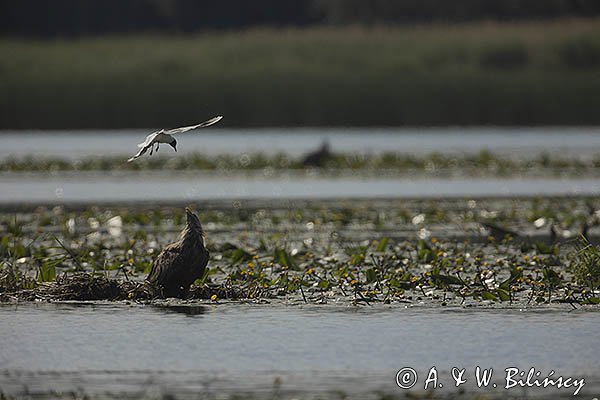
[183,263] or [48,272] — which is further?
[48,272]

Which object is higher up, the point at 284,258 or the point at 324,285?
the point at 284,258

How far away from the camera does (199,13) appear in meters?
88.2

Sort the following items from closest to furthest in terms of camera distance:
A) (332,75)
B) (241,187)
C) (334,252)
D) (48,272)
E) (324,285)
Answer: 1. (324,285)
2. (48,272)
3. (334,252)
4. (241,187)
5. (332,75)

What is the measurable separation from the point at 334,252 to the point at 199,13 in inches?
2764

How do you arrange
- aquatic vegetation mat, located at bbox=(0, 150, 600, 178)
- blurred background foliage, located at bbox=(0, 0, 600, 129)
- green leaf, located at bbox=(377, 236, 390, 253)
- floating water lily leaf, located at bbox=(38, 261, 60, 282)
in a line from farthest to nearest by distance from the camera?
blurred background foliage, located at bbox=(0, 0, 600, 129)
aquatic vegetation mat, located at bbox=(0, 150, 600, 178)
green leaf, located at bbox=(377, 236, 390, 253)
floating water lily leaf, located at bbox=(38, 261, 60, 282)

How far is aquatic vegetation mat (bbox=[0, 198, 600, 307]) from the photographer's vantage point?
50.7 ft

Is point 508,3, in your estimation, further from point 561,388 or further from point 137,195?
point 561,388

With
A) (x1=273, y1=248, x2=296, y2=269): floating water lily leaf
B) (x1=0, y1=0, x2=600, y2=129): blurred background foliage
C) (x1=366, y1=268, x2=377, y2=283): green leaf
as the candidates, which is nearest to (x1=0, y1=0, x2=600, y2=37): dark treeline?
(x1=0, y1=0, x2=600, y2=129): blurred background foliage

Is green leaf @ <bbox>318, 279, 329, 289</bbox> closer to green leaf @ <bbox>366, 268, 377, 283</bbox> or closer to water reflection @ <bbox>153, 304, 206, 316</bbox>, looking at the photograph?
green leaf @ <bbox>366, 268, 377, 283</bbox>

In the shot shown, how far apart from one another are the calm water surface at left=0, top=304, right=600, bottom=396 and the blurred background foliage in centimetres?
4797

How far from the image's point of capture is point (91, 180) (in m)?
35.9

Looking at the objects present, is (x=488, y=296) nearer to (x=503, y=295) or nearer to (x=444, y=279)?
(x=503, y=295)

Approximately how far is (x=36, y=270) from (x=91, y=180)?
18.3 metres

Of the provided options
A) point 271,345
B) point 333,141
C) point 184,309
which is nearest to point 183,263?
point 184,309
